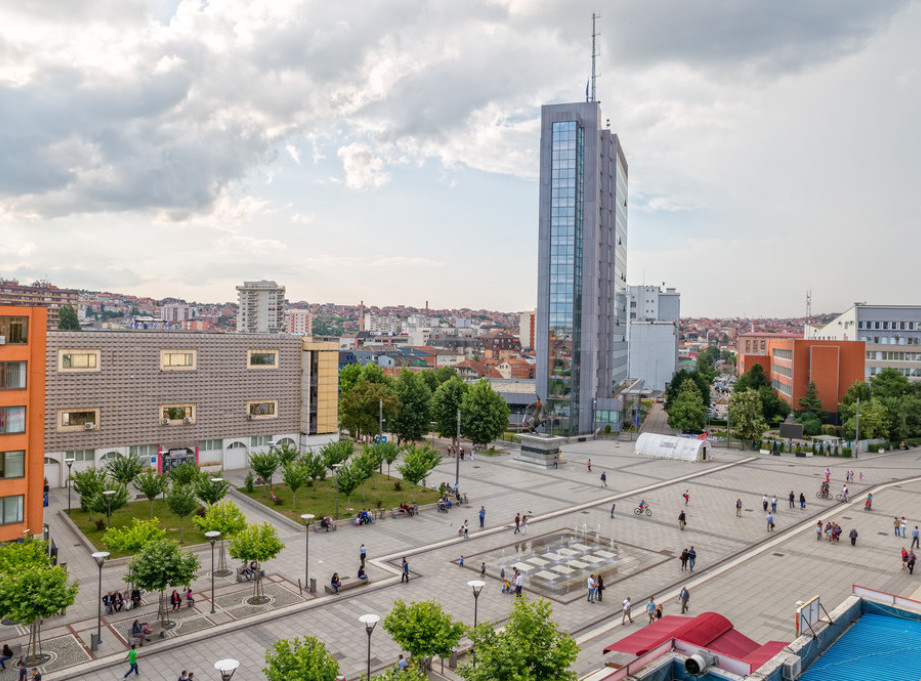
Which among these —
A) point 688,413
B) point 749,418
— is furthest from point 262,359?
point 749,418

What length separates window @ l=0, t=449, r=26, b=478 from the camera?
30438mm

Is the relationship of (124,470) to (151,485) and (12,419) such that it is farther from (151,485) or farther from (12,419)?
(12,419)

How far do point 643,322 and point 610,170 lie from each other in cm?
6742

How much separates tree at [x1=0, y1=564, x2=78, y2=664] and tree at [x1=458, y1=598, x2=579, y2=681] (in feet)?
47.6

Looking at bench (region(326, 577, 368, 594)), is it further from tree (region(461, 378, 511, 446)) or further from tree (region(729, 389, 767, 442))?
tree (region(729, 389, 767, 442))

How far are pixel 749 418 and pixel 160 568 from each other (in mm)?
62842

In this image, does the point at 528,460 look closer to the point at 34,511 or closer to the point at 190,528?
the point at 190,528

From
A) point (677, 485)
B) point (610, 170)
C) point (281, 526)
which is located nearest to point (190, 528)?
point (281, 526)

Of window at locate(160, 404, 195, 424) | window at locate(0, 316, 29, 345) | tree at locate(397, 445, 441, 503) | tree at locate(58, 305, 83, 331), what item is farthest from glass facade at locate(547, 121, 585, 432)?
tree at locate(58, 305, 83, 331)

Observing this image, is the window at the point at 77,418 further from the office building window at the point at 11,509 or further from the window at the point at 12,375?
the office building window at the point at 11,509

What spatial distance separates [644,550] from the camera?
35.3 m

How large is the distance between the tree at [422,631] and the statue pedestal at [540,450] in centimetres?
4113

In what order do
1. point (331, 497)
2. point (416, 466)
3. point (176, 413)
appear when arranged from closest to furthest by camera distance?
point (416, 466) < point (331, 497) < point (176, 413)

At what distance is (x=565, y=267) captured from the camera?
83.9 meters
